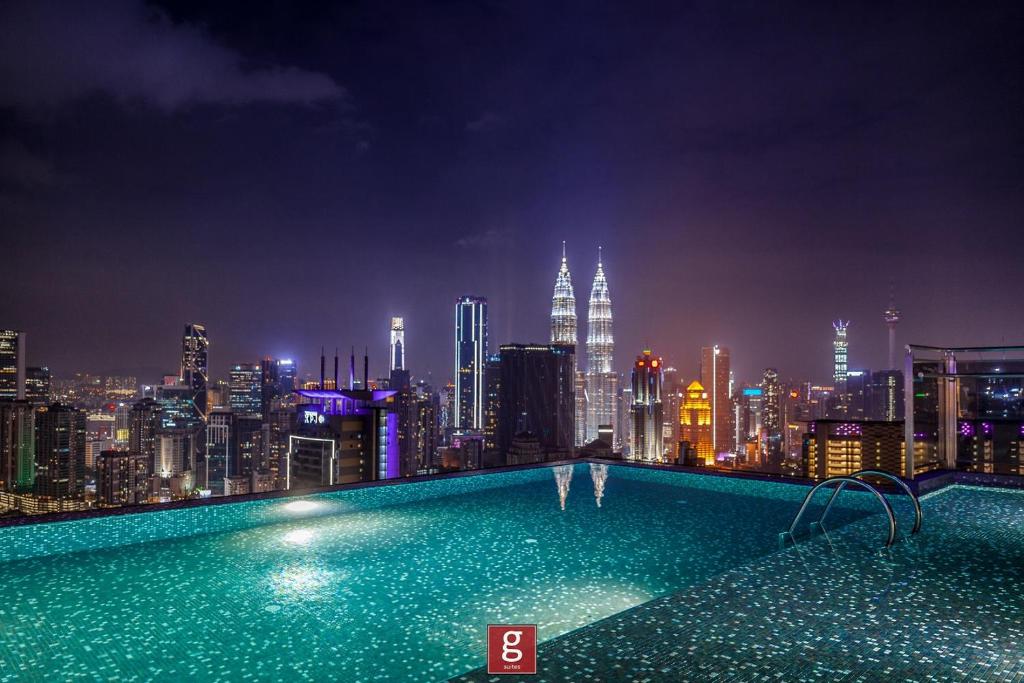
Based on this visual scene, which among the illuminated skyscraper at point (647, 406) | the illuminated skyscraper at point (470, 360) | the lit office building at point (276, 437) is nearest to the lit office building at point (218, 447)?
the lit office building at point (276, 437)

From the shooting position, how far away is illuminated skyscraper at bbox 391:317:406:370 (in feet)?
348

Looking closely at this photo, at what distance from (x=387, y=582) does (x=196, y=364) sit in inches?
2960

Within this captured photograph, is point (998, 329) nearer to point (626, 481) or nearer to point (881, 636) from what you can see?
point (626, 481)

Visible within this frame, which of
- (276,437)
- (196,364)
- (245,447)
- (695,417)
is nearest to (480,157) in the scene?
(276,437)

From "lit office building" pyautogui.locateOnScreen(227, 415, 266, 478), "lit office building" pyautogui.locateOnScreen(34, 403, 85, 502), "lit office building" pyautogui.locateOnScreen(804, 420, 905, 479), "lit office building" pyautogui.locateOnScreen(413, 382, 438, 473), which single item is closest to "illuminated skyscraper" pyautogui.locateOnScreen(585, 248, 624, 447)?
"lit office building" pyautogui.locateOnScreen(413, 382, 438, 473)

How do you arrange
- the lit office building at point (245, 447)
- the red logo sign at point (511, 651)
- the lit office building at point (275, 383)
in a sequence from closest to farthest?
the red logo sign at point (511, 651), the lit office building at point (245, 447), the lit office building at point (275, 383)

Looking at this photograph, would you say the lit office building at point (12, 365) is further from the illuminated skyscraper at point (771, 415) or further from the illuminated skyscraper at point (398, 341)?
the illuminated skyscraper at point (398, 341)

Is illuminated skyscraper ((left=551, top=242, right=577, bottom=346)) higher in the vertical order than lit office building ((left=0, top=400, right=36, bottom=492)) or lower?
higher

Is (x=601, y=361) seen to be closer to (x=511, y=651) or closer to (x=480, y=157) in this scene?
(x=480, y=157)

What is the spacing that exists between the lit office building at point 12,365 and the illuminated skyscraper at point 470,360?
48.6 m

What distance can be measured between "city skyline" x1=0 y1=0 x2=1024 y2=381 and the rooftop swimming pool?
6.24m

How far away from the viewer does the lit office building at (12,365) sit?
1153 inches

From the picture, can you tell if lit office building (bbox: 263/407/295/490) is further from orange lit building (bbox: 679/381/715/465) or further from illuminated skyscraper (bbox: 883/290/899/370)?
illuminated skyscraper (bbox: 883/290/899/370)

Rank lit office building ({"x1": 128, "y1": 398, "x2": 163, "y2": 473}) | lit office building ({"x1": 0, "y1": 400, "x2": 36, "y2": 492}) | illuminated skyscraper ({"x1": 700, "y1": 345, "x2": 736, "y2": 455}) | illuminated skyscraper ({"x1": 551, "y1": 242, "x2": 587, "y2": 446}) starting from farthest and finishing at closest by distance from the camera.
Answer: illuminated skyscraper ({"x1": 551, "y1": 242, "x2": 587, "y2": 446}) → illuminated skyscraper ({"x1": 700, "y1": 345, "x2": 736, "y2": 455}) → lit office building ({"x1": 128, "y1": 398, "x2": 163, "y2": 473}) → lit office building ({"x1": 0, "y1": 400, "x2": 36, "y2": 492})
